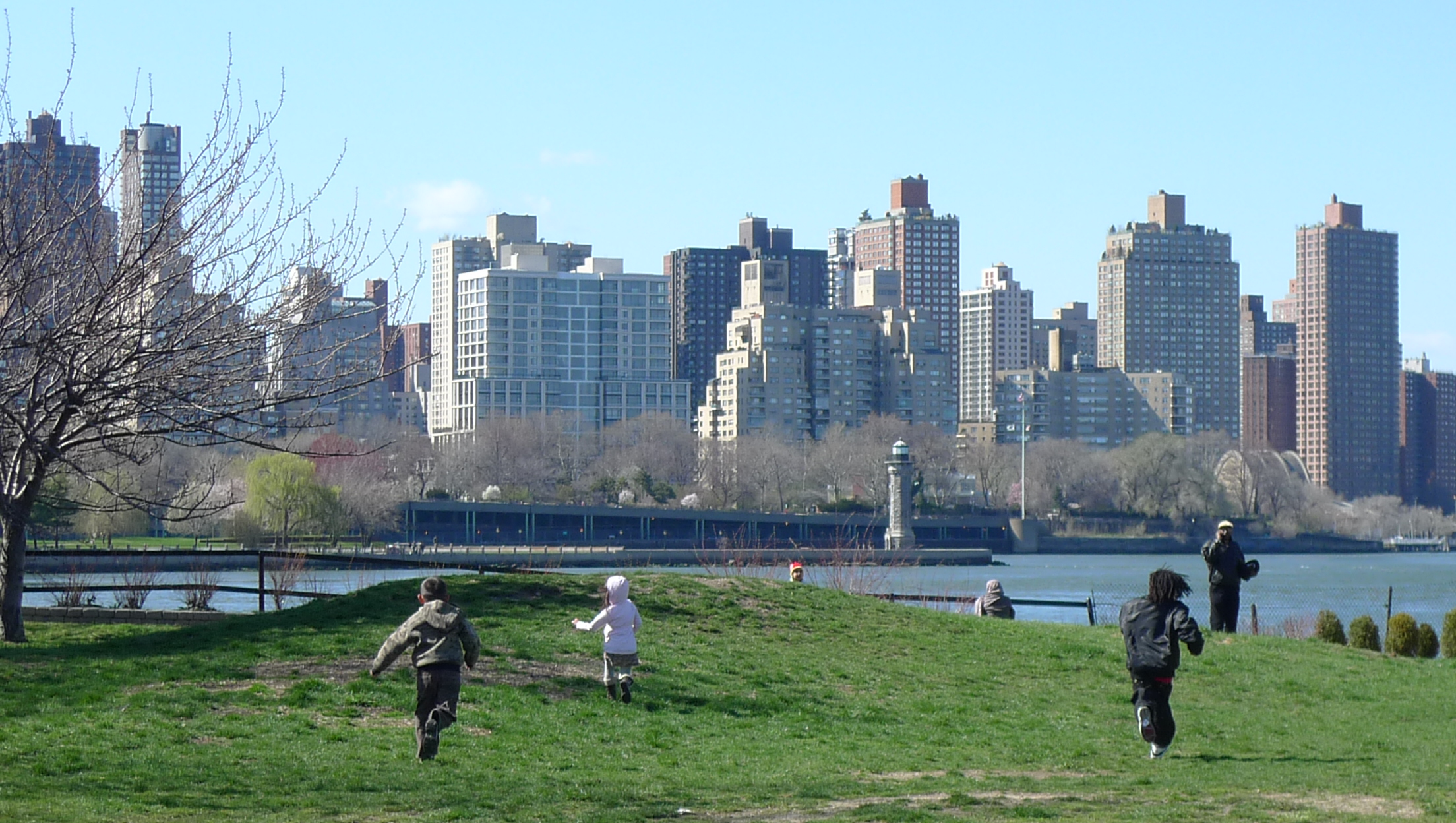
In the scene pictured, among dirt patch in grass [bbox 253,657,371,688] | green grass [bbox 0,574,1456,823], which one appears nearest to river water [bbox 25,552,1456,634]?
green grass [bbox 0,574,1456,823]

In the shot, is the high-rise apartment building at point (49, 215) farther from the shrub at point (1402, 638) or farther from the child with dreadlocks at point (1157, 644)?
the shrub at point (1402, 638)

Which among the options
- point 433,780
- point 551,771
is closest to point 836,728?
point 551,771

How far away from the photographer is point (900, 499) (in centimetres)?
13588

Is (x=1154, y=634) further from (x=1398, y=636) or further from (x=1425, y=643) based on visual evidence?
(x=1425, y=643)

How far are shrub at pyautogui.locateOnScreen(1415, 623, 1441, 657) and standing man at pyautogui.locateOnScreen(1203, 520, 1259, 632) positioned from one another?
264 inches

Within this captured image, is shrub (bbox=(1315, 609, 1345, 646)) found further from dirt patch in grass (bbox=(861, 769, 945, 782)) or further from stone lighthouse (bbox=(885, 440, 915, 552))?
stone lighthouse (bbox=(885, 440, 915, 552))

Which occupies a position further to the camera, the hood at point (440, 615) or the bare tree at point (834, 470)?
the bare tree at point (834, 470)

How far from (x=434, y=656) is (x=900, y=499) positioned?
122460 millimetres

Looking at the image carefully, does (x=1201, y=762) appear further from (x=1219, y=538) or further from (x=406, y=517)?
(x=406, y=517)

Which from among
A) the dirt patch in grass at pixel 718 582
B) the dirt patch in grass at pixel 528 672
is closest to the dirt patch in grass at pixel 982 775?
the dirt patch in grass at pixel 528 672

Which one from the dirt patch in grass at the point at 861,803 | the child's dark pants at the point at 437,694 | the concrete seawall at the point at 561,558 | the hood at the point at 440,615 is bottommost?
the concrete seawall at the point at 561,558

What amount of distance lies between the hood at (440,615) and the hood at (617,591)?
3.57 m

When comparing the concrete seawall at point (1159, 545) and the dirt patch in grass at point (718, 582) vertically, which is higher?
the dirt patch in grass at point (718, 582)

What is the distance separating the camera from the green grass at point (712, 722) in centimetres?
1316
